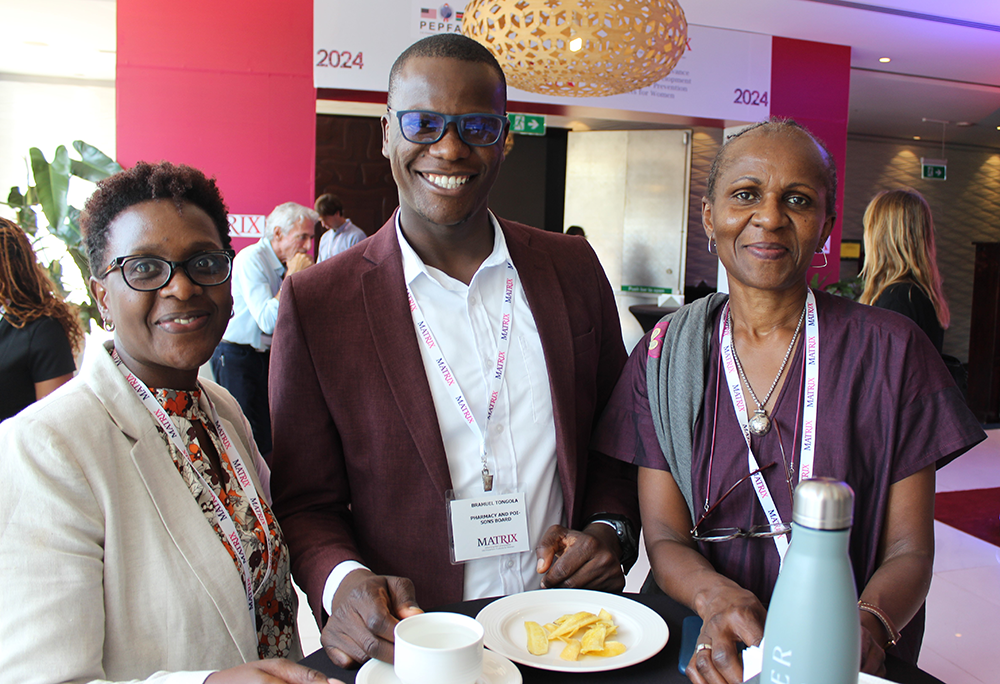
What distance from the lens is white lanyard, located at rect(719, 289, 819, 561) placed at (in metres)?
1.40

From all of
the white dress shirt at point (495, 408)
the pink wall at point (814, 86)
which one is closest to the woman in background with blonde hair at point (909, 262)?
the white dress shirt at point (495, 408)

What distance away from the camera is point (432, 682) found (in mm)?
908

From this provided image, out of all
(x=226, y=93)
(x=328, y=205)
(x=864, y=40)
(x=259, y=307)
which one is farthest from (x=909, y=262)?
(x=226, y=93)

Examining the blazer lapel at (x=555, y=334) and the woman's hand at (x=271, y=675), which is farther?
the blazer lapel at (x=555, y=334)

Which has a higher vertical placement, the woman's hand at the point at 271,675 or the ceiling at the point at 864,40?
the ceiling at the point at 864,40

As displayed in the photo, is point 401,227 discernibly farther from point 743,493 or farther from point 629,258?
point 629,258

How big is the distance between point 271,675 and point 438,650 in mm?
272

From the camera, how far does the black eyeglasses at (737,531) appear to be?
4.57 feet

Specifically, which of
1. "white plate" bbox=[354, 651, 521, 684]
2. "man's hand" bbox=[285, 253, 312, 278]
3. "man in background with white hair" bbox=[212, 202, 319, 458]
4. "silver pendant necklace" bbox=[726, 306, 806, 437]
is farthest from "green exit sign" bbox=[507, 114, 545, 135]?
"white plate" bbox=[354, 651, 521, 684]

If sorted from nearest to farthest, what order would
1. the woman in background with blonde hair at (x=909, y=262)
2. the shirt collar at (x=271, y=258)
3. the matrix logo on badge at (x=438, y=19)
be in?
the woman in background with blonde hair at (x=909, y=262), the shirt collar at (x=271, y=258), the matrix logo on badge at (x=438, y=19)

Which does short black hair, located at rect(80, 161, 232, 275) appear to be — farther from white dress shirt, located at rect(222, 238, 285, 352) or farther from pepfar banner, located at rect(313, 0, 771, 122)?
pepfar banner, located at rect(313, 0, 771, 122)

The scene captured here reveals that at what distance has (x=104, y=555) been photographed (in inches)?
43.0

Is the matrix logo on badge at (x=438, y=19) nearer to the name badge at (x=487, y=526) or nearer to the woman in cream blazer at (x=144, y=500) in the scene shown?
the woman in cream blazer at (x=144, y=500)

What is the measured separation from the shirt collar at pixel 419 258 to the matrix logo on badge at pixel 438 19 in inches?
193
